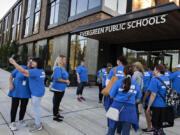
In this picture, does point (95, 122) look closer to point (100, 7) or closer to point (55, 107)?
point (55, 107)

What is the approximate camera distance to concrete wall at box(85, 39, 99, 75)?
1152 centimetres

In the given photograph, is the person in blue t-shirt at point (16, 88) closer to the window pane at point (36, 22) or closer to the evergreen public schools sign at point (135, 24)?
the evergreen public schools sign at point (135, 24)

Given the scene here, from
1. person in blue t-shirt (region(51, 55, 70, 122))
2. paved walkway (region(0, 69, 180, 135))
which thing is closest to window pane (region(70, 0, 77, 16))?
paved walkway (region(0, 69, 180, 135))

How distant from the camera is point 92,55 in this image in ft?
38.9

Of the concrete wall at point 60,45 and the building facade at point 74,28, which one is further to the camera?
the concrete wall at point 60,45

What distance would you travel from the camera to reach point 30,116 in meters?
4.26

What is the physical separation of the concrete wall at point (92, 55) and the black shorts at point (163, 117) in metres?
8.50

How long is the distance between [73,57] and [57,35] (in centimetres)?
401

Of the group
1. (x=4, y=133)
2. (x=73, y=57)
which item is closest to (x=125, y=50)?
(x=73, y=57)

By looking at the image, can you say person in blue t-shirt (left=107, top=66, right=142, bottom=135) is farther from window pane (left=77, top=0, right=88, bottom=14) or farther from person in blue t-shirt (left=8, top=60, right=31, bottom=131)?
window pane (left=77, top=0, right=88, bottom=14)

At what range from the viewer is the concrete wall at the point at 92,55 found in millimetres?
11516

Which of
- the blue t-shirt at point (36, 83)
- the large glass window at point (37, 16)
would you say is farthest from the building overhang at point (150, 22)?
the large glass window at point (37, 16)

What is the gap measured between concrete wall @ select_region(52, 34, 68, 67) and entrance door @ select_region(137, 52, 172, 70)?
302 inches

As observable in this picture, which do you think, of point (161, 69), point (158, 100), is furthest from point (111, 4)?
point (158, 100)
